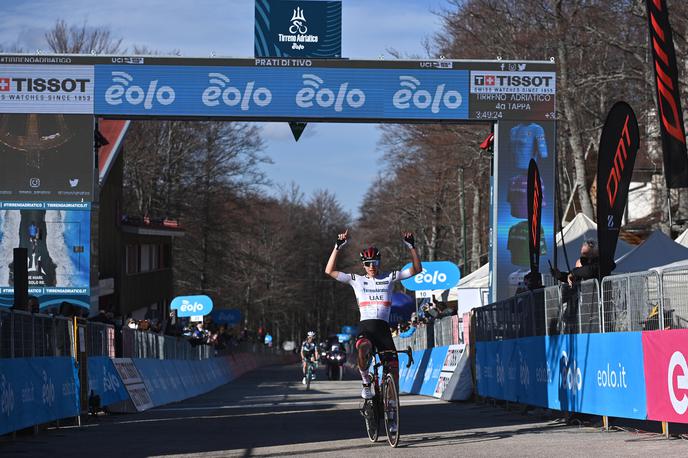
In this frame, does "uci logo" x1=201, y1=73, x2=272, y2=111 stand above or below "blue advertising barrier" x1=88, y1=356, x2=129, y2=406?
above

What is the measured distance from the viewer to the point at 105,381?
18938 mm

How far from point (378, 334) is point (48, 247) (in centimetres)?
1566

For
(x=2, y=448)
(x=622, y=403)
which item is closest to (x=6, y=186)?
(x=2, y=448)

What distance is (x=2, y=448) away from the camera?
40.7ft

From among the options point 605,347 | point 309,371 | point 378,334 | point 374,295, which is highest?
point 374,295

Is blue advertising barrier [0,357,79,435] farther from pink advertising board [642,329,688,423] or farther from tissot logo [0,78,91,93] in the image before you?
tissot logo [0,78,91,93]

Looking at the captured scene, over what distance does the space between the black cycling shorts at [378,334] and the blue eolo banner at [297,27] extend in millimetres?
15807

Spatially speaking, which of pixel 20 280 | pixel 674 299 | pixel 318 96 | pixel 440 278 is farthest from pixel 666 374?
pixel 440 278

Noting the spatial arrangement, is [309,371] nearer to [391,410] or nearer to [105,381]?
[105,381]

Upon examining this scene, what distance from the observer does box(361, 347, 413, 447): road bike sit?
38.6ft

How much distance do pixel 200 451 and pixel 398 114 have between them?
1668cm

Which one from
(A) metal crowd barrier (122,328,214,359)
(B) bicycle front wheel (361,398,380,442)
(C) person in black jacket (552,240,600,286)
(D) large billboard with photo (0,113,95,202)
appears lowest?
(B) bicycle front wheel (361,398,380,442)

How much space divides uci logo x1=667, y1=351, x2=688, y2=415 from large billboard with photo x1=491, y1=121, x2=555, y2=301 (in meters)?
15.2

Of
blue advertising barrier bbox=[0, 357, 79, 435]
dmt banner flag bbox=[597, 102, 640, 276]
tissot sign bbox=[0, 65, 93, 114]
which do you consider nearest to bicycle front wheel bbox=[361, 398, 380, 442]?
dmt banner flag bbox=[597, 102, 640, 276]
